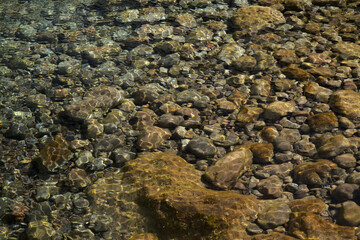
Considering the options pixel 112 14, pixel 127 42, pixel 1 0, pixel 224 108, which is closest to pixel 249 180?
pixel 224 108

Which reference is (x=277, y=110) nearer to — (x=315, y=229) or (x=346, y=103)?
(x=346, y=103)

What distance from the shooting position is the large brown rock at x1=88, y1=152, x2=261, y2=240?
4402 millimetres

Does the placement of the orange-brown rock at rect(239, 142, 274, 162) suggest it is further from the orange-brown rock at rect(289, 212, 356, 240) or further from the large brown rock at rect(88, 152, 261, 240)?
the orange-brown rock at rect(289, 212, 356, 240)

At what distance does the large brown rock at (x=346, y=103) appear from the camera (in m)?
6.20

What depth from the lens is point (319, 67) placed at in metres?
7.56

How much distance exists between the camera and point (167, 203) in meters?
4.62

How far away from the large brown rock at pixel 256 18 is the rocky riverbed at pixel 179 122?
5 cm

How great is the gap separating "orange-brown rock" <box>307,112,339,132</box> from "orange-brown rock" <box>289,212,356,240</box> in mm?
2018

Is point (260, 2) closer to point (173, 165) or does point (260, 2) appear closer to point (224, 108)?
point (224, 108)

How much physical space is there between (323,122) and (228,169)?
2.01 m

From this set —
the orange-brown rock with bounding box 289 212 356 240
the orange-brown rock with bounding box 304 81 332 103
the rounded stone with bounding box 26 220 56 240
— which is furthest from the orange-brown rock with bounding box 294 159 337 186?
the rounded stone with bounding box 26 220 56 240

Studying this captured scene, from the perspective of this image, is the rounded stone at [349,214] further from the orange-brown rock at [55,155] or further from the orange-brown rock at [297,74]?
the orange-brown rock at [55,155]

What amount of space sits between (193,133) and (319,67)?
3.29 metres

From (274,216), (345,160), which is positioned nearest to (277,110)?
(345,160)
